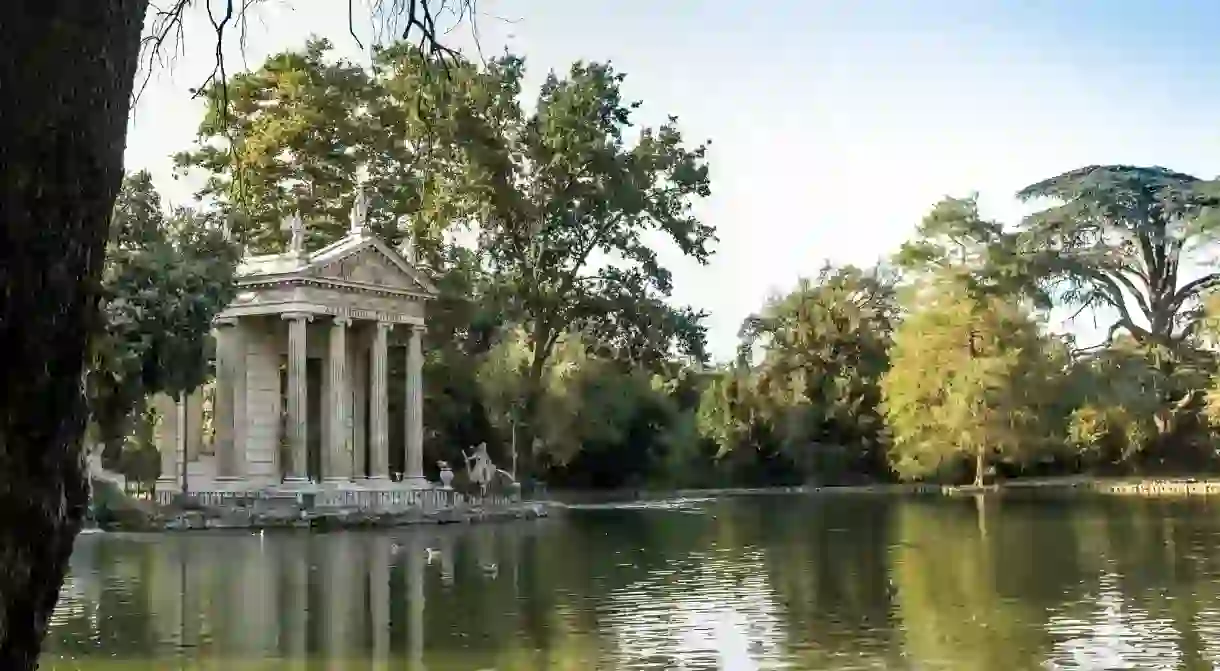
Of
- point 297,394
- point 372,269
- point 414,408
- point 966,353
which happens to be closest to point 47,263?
point 297,394

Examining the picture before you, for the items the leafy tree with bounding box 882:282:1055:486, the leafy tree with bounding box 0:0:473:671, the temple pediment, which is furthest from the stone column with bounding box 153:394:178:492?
the leafy tree with bounding box 0:0:473:671

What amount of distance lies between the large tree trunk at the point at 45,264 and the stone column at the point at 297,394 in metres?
31.1

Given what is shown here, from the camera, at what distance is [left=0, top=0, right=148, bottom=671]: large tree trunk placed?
107 inches

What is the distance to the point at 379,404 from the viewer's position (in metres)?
36.4

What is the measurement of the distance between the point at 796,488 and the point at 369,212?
21638 millimetres

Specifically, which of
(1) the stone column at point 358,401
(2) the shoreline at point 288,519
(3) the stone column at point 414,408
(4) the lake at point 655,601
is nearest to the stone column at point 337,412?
(1) the stone column at point 358,401

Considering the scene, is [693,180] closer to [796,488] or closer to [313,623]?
[796,488]

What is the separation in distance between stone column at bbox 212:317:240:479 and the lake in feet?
26.8

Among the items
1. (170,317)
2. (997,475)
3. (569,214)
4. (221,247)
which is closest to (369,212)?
(569,214)

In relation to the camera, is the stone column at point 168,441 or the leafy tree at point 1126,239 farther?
the leafy tree at point 1126,239

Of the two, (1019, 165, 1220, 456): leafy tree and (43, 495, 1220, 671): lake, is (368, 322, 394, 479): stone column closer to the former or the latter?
(43, 495, 1220, 671): lake

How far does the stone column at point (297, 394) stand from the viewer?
33.4 meters

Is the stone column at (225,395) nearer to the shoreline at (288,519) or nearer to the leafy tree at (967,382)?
the shoreline at (288,519)

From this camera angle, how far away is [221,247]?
29.3 m
